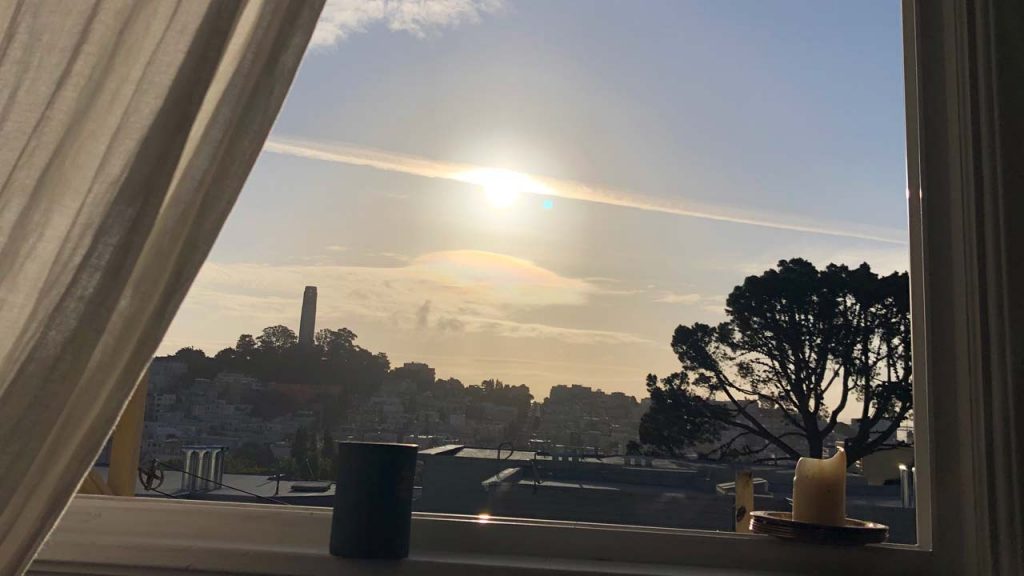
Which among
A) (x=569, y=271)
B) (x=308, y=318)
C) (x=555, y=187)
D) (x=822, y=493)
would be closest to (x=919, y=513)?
(x=822, y=493)

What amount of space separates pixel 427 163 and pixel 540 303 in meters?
0.30

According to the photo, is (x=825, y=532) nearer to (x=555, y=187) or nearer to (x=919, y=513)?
(x=919, y=513)

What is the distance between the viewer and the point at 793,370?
4.12 ft

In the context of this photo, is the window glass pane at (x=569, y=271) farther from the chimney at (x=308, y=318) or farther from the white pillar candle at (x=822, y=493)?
the white pillar candle at (x=822, y=493)

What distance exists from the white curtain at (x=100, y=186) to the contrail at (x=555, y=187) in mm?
Answer: 393

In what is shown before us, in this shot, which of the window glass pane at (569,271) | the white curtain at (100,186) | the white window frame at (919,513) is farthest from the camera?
the window glass pane at (569,271)

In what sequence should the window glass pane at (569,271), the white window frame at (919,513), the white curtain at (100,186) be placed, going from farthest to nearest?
the window glass pane at (569,271) → the white window frame at (919,513) → the white curtain at (100,186)

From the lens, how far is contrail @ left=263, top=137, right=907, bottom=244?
4.27 feet

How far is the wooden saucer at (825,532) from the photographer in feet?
3.47

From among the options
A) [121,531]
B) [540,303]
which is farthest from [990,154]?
[121,531]

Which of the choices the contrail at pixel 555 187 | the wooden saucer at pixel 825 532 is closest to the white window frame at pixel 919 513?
the wooden saucer at pixel 825 532

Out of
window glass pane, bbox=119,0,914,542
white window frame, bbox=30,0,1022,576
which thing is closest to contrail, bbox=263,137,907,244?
window glass pane, bbox=119,0,914,542

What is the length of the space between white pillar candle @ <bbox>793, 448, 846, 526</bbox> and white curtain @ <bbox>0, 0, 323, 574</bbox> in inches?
33.2

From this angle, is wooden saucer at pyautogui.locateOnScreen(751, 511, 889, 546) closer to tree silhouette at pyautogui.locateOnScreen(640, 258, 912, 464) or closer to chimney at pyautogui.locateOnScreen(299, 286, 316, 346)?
tree silhouette at pyautogui.locateOnScreen(640, 258, 912, 464)
